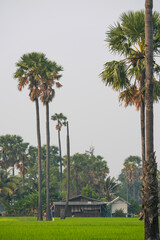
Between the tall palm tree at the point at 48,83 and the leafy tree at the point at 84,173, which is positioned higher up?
the tall palm tree at the point at 48,83

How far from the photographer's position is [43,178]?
7700 centimetres

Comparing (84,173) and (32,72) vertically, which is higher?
(32,72)

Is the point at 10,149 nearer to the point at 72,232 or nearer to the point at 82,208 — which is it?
the point at 82,208

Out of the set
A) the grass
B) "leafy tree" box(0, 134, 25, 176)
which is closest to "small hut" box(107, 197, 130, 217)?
"leafy tree" box(0, 134, 25, 176)

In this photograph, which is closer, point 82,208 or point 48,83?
point 48,83

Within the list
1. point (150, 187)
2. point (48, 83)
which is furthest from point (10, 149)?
point (150, 187)

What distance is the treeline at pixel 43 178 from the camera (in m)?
69.2

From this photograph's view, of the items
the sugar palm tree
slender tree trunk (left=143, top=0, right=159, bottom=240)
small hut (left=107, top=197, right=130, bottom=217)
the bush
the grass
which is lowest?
the bush

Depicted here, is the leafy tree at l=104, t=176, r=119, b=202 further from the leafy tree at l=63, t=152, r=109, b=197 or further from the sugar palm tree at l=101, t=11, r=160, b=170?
the sugar palm tree at l=101, t=11, r=160, b=170

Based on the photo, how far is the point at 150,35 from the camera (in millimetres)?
17578

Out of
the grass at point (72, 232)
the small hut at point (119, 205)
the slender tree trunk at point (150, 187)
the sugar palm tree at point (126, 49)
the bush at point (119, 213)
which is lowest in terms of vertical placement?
the bush at point (119, 213)

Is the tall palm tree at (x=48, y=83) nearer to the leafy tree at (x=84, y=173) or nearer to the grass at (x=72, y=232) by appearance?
the grass at (x=72, y=232)

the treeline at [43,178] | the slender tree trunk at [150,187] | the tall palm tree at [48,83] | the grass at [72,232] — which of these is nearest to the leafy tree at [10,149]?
the treeline at [43,178]

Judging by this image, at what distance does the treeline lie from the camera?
69.2m
